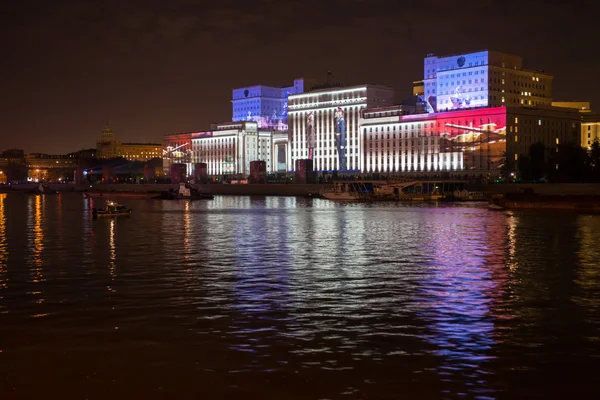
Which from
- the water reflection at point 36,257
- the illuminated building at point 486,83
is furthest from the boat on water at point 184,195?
the water reflection at point 36,257

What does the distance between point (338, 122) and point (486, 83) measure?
44766 mm

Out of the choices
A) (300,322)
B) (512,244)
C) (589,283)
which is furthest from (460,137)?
(300,322)

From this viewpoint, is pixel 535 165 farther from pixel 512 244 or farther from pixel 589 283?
pixel 589 283

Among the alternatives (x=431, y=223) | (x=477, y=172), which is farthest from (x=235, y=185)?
(x=431, y=223)

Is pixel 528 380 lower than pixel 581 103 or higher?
lower

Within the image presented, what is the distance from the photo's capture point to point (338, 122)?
18850 centimetres

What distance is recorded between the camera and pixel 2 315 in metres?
20.7

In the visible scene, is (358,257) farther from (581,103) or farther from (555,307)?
(581,103)

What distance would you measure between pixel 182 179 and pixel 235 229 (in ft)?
474

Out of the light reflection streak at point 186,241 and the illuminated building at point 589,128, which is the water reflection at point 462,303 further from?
the illuminated building at point 589,128

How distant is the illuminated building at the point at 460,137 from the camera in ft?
477

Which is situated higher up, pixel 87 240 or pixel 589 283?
pixel 87 240

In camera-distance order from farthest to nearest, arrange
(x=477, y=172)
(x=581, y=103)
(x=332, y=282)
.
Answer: (x=581, y=103) < (x=477, y=172) < (x=332, y=282)

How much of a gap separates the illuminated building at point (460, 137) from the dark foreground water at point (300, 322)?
108927 mm
